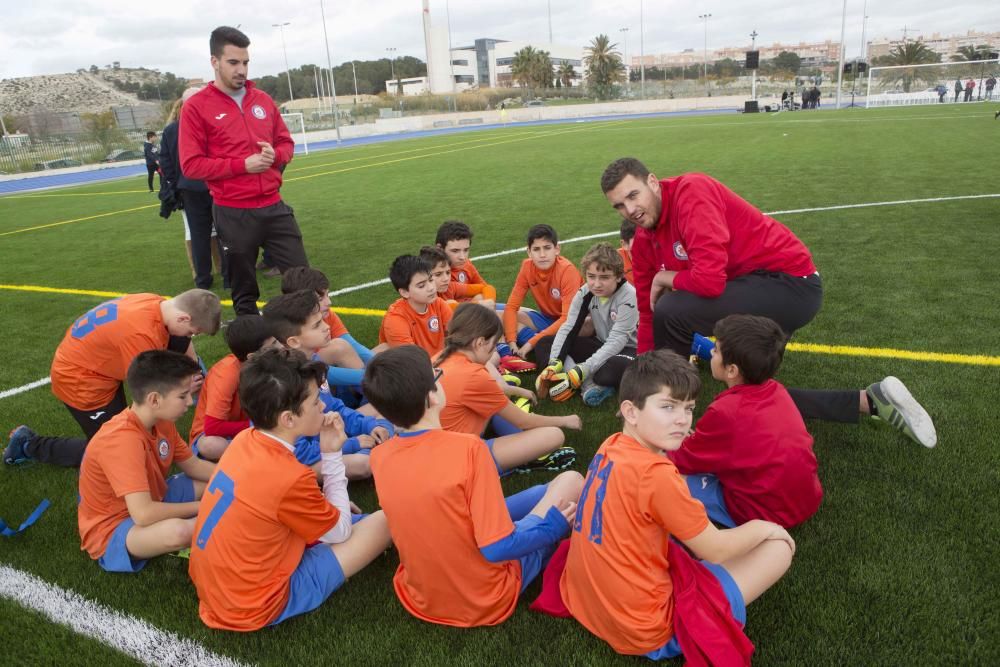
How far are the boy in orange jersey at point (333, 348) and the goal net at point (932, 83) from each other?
43574mm

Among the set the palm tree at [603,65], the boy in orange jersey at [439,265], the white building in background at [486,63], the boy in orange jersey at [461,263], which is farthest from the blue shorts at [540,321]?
the white building in background at [486,63]

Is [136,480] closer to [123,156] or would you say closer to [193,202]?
[193,202]

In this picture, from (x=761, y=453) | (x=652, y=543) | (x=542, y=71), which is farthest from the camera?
(x=542, y=71)

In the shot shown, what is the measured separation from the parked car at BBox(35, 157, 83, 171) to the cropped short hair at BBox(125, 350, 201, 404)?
116 feet

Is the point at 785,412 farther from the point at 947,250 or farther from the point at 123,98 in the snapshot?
the point at 123,98

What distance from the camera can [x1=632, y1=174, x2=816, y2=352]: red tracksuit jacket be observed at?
3779 millimetres

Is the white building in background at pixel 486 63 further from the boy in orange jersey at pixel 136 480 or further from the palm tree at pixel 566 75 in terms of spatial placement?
the boy in orange jersey at pixel 136 480

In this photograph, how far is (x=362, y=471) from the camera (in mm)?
3506

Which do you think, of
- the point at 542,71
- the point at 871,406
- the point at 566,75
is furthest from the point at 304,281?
the point at 566,75

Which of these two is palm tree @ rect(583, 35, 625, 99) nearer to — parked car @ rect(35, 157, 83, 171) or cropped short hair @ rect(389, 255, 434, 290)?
parked car @ rect(35, 157, 83, 171)

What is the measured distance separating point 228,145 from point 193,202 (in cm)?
269

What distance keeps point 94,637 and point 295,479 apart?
100 centimetres

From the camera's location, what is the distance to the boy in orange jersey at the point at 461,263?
5434mm

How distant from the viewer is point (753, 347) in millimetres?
2764
